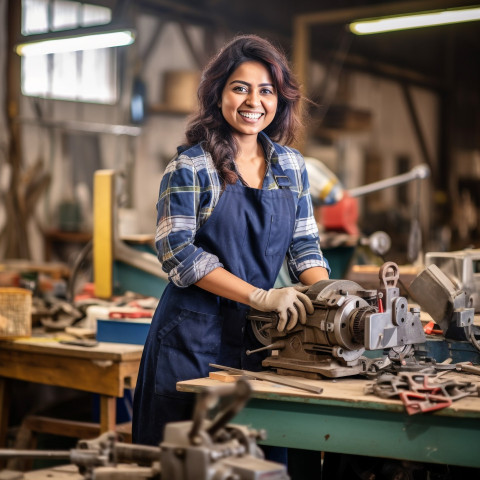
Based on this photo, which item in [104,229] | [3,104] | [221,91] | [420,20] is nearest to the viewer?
[221,91]

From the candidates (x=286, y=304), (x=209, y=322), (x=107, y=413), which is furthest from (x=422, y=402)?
(x=107, y=413)

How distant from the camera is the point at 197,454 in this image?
1.43m

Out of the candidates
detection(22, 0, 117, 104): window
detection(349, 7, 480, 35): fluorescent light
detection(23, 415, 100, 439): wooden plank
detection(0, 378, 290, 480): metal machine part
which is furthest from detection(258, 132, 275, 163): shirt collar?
detection(22, 0, 117, 104): window

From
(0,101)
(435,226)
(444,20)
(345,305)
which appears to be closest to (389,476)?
Answer: (345,305)

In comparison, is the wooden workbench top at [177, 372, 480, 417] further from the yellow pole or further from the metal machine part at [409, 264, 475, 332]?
the yellow pole

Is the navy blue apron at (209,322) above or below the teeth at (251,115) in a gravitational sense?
below

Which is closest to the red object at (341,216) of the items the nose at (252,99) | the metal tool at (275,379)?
the nose at (252,99)

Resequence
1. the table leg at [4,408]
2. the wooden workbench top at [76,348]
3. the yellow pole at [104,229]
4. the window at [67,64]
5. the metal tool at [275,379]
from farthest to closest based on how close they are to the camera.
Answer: the window at [67,64], the yellow pole at [104,229], the table leg at [4,408], the wooden workbench top at [76,348], the metal tool at [275,379]

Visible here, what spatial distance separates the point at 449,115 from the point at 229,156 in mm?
10994

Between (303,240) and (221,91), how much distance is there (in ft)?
1.68

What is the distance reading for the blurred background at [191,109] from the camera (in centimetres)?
720

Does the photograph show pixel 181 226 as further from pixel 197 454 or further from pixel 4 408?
pixel 4 408

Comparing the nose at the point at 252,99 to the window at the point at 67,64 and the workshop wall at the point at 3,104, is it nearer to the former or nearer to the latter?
the workshop wall at the point at 3,104

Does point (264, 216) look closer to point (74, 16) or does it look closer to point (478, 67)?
point (74, 16)
